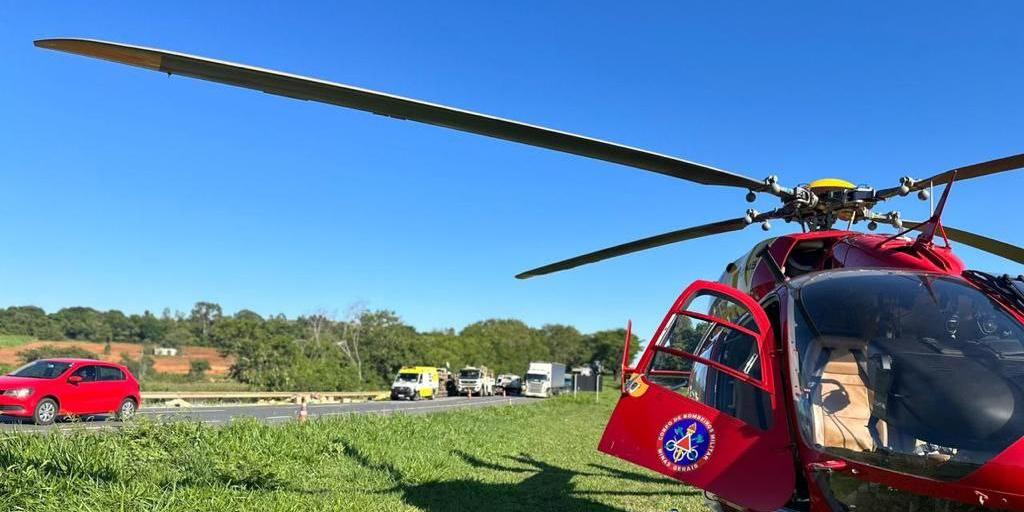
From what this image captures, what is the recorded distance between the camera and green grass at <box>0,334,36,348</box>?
54.2 metres

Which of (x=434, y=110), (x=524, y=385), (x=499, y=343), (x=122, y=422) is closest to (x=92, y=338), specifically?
(x=499, y=343)

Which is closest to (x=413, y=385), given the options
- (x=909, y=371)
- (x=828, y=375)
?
(x=828, y=375)

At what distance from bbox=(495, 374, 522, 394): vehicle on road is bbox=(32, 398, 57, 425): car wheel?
152 ft

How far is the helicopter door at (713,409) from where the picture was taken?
145 inches

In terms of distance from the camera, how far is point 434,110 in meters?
3.99

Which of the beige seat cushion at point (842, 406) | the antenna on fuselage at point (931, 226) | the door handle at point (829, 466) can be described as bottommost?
the door handle at point (829, 466)

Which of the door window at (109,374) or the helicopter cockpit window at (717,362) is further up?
the helicopter cockpit window at (717,362)

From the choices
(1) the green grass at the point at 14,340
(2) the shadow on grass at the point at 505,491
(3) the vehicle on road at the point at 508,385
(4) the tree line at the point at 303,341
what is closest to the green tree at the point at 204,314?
(4) the tree line at the point at 303,341

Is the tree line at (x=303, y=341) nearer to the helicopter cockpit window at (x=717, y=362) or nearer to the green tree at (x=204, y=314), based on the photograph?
the green tree at (x=204, y=314)

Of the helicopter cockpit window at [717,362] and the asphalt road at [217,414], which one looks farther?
the asphalt road at [217,414]

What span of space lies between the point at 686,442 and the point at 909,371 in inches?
49.6

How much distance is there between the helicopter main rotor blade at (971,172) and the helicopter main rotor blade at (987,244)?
6.49ft

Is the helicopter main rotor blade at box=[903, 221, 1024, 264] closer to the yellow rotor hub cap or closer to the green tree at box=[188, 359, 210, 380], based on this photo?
the yellow rotor hub cap

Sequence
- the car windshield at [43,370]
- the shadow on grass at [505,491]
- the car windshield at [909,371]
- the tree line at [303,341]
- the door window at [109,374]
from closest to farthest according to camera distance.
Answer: the car windshield at [909,371], the shadow on grass at [505,491], the car windshield at [43,370], the door window at [109,374], the tree line at [303,341]
